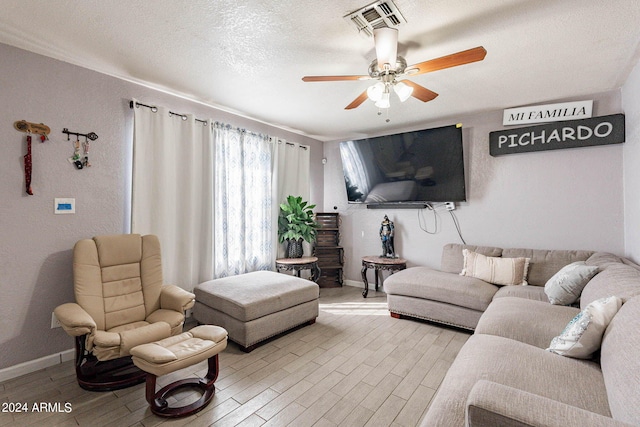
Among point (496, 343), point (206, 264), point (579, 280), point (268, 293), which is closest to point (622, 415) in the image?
point (496, 343)

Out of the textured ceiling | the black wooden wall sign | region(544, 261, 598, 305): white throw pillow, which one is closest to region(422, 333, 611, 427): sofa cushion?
region(544, 261, 598, 305): white throw pillow

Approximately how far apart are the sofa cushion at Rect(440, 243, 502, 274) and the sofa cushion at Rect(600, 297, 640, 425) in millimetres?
2093

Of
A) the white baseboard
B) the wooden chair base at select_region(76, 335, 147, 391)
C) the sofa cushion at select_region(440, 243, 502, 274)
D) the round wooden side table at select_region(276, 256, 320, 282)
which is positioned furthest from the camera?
the round wooden side table at select_region(276, 256, 320, 282)

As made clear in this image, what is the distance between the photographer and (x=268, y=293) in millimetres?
2951

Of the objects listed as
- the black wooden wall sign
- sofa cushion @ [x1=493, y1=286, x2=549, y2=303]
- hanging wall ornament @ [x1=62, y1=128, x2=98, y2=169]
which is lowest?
sofa cushion @ [x1=493, y1=286, x2=549, y2=303]

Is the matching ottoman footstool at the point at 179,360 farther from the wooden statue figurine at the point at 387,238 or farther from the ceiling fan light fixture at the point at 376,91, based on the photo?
the wooden statue figurine at the point at 387,238

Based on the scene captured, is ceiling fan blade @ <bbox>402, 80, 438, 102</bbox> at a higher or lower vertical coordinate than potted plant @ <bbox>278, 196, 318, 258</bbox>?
higher

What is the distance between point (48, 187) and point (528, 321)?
12.4 feet

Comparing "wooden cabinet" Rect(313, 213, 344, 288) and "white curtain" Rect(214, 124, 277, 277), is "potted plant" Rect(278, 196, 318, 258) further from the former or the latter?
"wooden cabinet" Rect(313, 213, 344, 288)

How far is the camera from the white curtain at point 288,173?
4.35 metres

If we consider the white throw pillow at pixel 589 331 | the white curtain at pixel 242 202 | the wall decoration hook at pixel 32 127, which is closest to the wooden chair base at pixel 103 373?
the white curtain at pixel 242 202

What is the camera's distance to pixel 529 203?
352 centimetres

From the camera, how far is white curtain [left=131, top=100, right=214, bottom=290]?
2953mm

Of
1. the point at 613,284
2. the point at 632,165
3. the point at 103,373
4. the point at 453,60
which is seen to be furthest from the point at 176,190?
the point at 632,165
